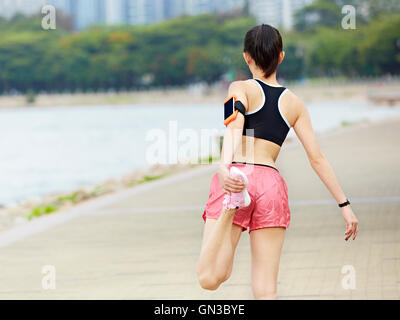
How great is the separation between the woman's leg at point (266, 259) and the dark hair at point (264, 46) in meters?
0.69

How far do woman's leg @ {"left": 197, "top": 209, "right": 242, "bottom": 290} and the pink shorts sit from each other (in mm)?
67

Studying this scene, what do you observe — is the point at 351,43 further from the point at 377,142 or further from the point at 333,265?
the point at 333,265

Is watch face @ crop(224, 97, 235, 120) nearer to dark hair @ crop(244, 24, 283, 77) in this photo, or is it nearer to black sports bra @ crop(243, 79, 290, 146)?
black sports bra @ crop(243, 79, 290, 146)

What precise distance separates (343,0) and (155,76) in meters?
37.6

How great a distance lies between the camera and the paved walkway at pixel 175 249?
240 inches

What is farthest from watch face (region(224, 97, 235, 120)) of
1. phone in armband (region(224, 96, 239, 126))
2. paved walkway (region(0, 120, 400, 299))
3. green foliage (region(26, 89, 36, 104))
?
green foliage (region(26, 89, 36, 104))

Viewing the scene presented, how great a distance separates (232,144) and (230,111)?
0.45ft

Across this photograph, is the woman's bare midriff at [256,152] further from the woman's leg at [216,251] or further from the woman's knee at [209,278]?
the woman's knee at [209,278]

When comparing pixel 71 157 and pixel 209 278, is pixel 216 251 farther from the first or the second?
pixel 71 157

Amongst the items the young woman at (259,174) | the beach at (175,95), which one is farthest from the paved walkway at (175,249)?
the beach at (175,95)

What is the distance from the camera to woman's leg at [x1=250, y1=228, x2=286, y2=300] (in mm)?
3566

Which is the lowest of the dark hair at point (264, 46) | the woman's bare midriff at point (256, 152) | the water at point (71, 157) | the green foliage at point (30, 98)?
the green foliage at point (30, 98)

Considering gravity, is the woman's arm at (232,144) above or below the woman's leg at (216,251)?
above

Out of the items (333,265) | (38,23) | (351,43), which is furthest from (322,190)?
(38,23)
